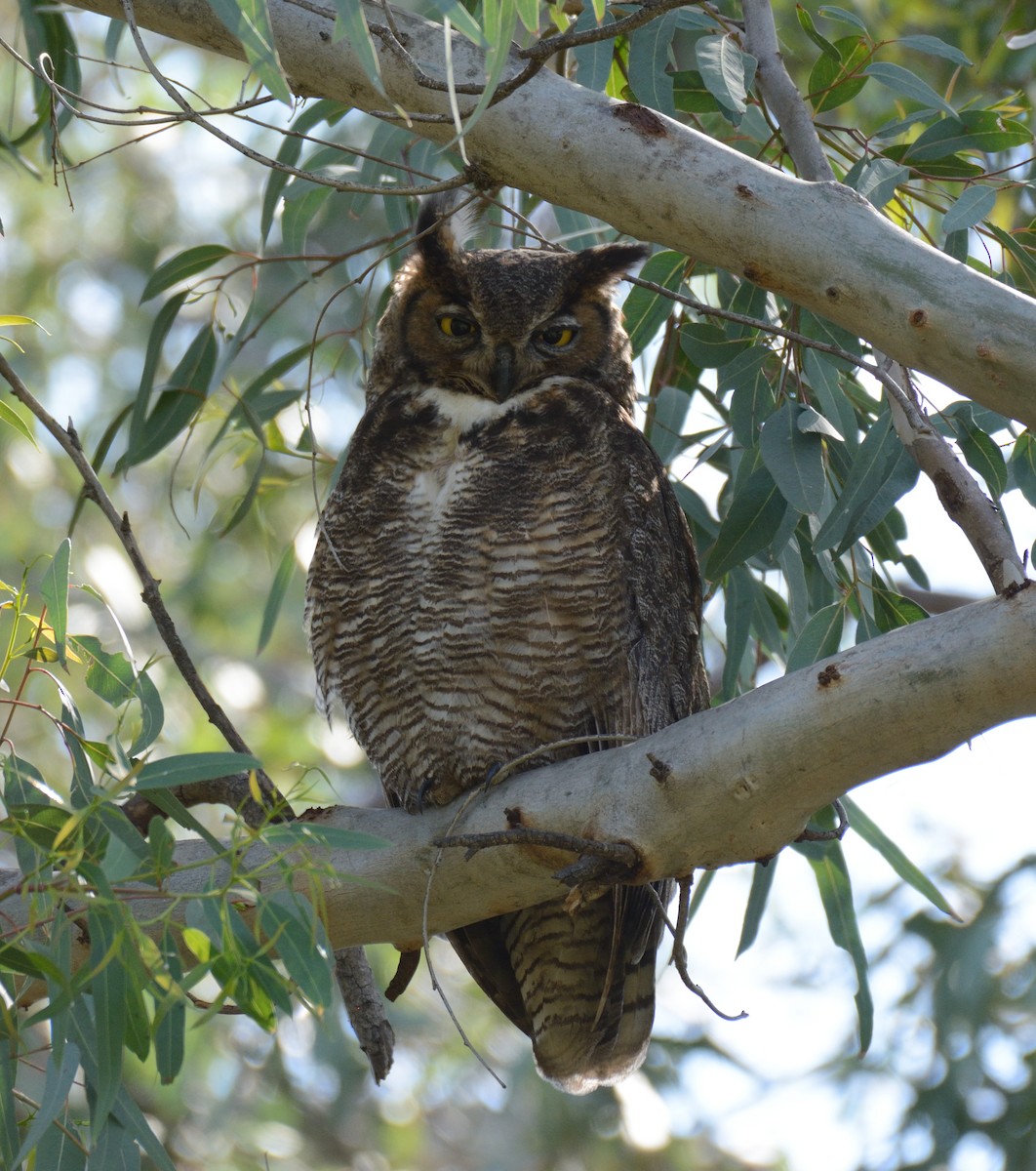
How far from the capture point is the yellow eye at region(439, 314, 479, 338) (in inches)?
113

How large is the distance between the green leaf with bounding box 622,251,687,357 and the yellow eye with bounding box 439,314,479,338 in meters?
0.37

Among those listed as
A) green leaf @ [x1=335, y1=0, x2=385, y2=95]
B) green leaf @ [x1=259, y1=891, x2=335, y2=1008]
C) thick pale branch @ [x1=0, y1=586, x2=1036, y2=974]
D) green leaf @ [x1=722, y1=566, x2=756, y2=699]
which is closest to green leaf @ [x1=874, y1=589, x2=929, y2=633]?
green leaf @ [x1=722, y1=566, x2=756, y2=699]

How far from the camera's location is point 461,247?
117 inches

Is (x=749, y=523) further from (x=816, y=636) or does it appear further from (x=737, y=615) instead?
(x=737, y=615)

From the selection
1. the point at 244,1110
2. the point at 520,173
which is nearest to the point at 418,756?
the point at 520,173

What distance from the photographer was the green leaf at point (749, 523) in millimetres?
2344

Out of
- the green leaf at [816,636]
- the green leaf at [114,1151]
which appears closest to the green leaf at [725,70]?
the green leaf at [816,636]

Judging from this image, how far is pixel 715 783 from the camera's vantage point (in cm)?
172

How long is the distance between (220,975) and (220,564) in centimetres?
550

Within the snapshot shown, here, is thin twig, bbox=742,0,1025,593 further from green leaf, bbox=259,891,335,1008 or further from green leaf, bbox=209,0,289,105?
green leaf, bbox=259,891,335,1008

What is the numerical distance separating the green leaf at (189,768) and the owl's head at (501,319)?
52.3 inches

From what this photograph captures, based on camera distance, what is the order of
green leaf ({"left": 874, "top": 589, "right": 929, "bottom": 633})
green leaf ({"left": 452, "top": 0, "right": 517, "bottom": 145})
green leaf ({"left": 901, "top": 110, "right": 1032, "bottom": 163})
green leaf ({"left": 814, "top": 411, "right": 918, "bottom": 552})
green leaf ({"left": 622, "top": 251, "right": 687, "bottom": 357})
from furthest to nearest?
green leaf ({"left": 622, "top": 251, "right": 687, "bottom": 357})
green leaf ({"left": 874, "top": 589, "right": 929, "bottom": 633})
green leaf ({"left": 901, "top": 110, "right": 1032, "bottom": 163})
green leaf ({"left": 814, "top": 411, "right": 918, "bottom": 552})
green leaf ({"left": 452, "top": 0, "right": 517, "bottom": 145})

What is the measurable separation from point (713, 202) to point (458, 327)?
1.28m

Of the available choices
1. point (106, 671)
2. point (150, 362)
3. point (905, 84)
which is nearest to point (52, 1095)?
point (106, 671)
